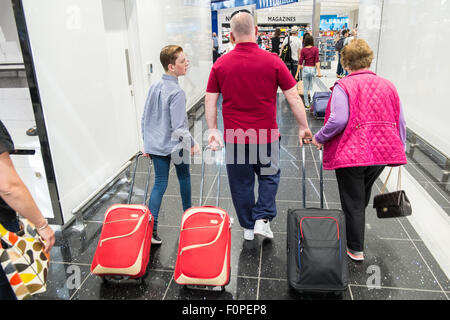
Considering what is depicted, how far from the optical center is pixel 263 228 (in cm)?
300

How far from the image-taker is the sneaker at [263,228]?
117 inches

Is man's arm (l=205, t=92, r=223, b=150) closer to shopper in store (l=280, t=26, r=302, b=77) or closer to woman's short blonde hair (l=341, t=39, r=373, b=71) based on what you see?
woman's short blonde hair (l=341, t=39, r=373, b=71)

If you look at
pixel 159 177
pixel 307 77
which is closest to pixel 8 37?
pixel 159 177

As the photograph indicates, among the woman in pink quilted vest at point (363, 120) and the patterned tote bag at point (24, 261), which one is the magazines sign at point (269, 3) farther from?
the patterned tote bag at point (24, 261)

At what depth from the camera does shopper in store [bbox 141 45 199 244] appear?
8.79 feet

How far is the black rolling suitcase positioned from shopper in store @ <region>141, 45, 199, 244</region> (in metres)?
1.06

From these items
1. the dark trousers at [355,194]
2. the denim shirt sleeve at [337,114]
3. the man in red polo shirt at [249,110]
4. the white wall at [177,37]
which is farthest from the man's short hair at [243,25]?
the white wall at [177,37]

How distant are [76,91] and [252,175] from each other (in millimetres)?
1940

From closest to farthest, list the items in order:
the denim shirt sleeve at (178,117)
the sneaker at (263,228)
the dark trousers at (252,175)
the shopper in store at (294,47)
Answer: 1. the denim shirt sleeve at (178,117)
2. the dark trousers at (252,175)
3. the sneaker at (263,228)
4. the shopper in store at (294,47)

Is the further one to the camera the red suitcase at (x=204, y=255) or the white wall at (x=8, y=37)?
the white wall at (x=8, y=37)

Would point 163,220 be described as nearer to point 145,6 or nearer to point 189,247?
point 189,247

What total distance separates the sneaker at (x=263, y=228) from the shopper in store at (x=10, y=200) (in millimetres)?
1765

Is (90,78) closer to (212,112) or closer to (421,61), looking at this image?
(212,112)
